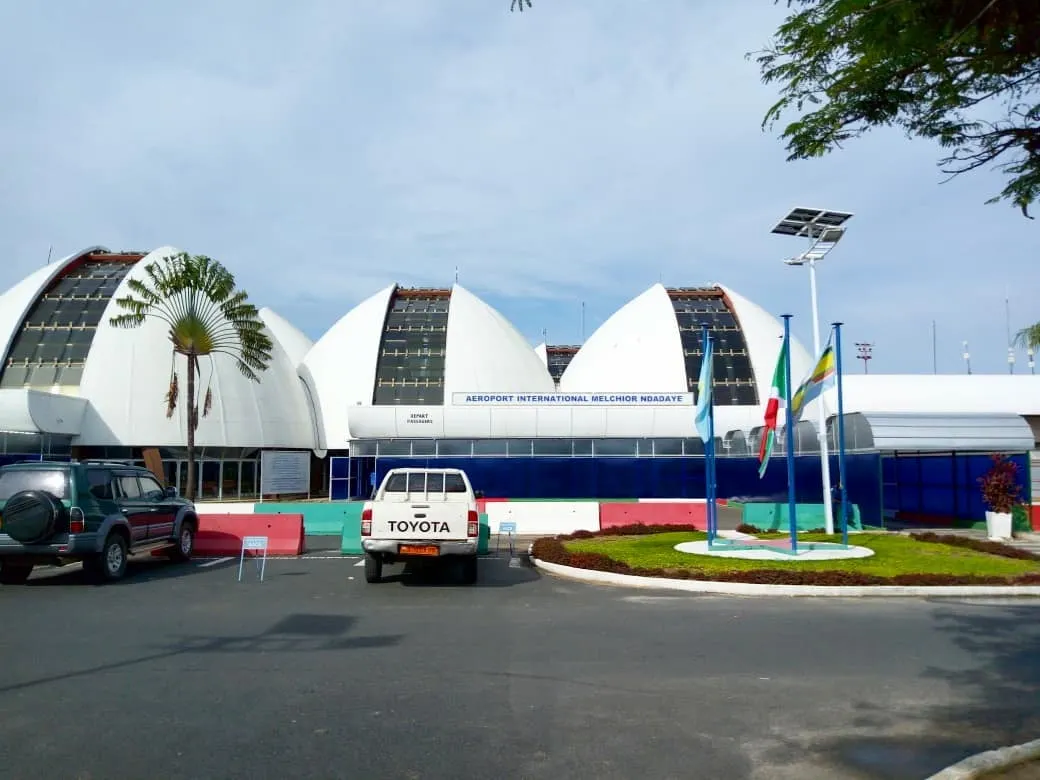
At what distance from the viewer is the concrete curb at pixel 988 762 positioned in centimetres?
453

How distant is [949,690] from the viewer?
6.74 metres

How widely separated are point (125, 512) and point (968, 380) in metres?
36.4

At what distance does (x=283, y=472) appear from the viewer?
31094mm

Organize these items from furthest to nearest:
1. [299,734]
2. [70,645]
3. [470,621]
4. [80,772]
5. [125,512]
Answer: [125,512] < [470,621] < [70,645] < [299,734] < [80,772]

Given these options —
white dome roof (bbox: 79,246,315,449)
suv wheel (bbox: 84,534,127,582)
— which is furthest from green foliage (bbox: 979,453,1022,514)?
white dome roof (bbox: 79,246,315,449)

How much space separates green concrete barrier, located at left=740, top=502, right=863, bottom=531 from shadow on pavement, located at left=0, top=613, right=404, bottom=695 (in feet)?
50.8

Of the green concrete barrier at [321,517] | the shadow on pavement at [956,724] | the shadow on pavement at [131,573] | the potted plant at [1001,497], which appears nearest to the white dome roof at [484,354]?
the green concrete barrier at [321,517]

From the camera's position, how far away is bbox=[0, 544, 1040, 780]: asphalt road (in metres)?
5.10

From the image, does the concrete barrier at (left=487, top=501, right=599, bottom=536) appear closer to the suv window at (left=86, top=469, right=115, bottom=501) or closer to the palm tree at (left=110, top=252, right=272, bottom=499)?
the suv window at (left=86, top=469, right=115, bottom=501)

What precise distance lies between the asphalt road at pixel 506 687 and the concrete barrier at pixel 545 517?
35.1ft

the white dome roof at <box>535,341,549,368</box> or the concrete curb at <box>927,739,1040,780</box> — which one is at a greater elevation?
the white dome roof at <box>535,341,549,368</box>

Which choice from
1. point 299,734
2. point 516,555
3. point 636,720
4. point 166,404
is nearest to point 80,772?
point 299,734

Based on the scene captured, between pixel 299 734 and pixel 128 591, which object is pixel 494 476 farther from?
pixel 299 734

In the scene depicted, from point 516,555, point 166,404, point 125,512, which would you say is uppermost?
point 166,404
